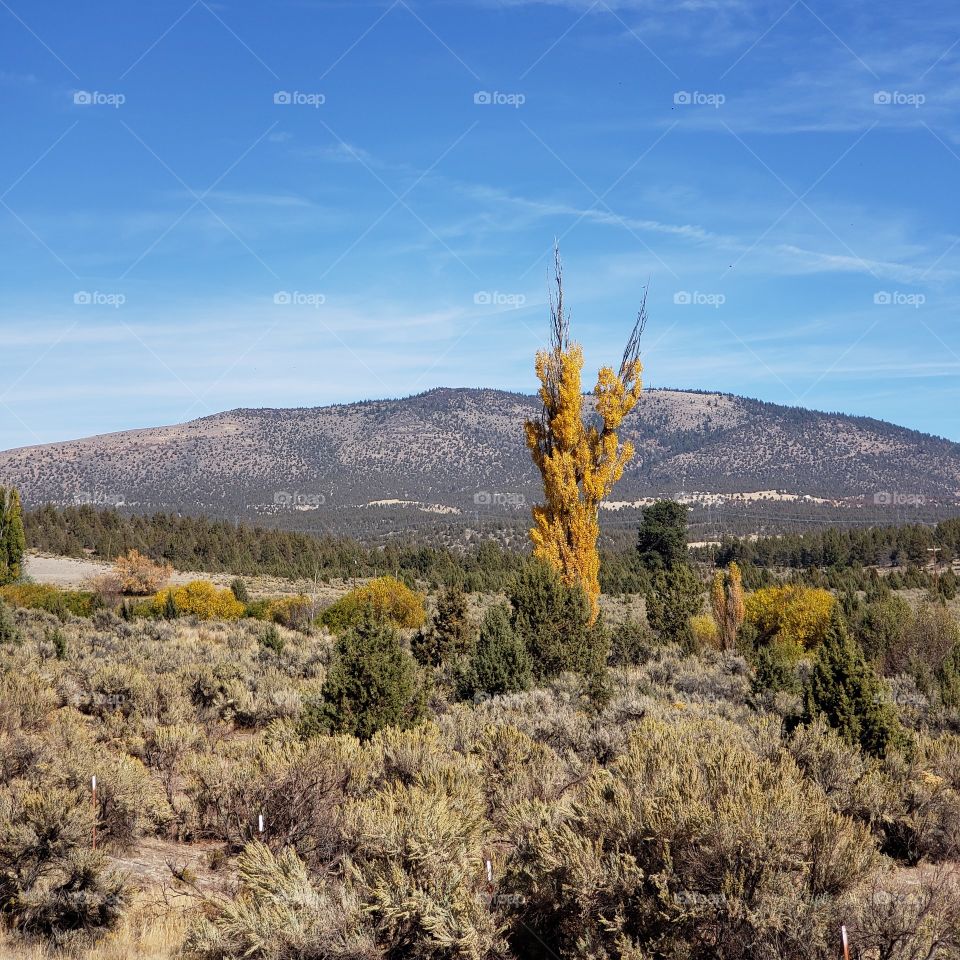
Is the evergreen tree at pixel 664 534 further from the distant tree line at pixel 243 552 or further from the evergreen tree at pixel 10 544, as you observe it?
the evergreen tree at pixel 10 544

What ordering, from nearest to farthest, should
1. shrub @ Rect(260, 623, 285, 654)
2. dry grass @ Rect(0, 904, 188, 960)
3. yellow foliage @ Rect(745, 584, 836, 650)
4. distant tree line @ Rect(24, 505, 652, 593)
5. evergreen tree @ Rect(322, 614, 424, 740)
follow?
dry grass @ Rect(0, 904, 188, 960)
evergreen tree @ Rect(322, 614, 424, 740)
shrub @ Rect(260, 623, 285, 654)
yellow foliage @ Rect(745, 584, 836, 650)
distant tree line @ Rect(24, 505, 652, 593)

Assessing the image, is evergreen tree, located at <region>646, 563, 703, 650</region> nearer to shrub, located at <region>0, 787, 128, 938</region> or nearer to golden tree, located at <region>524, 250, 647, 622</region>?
golden tree, located at <region>524, 250, 647, 622</region>

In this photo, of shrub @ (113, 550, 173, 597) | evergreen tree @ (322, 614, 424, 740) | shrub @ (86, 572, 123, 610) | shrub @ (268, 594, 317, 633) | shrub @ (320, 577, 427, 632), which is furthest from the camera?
shrub @ (113, 550, 173, 597)

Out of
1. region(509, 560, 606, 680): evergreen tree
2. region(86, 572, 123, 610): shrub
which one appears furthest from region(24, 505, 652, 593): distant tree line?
region(509, 560, 606, 680): evergreen tree

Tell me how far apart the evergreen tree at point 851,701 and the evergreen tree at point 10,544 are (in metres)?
45.6

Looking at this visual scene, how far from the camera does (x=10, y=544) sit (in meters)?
47.1

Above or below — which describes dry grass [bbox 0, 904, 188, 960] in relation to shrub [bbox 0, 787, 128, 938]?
below

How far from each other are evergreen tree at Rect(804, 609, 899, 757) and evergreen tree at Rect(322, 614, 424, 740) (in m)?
5.41

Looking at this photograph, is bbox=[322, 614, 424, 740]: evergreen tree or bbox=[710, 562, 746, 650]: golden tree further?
bbox=[710, 562, 746, 650]: golden tree

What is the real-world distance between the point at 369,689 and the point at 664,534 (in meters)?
60.6

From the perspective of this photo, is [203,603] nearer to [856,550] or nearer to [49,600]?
[49,600]

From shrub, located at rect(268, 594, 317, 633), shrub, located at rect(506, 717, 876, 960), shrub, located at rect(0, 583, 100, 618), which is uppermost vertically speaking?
shrub, located at rect(506, 717, 876, 960)

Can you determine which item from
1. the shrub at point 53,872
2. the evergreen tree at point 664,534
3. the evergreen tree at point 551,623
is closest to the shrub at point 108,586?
the evergreen tree at point 551,623

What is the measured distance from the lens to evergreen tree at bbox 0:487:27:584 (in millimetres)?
46156
